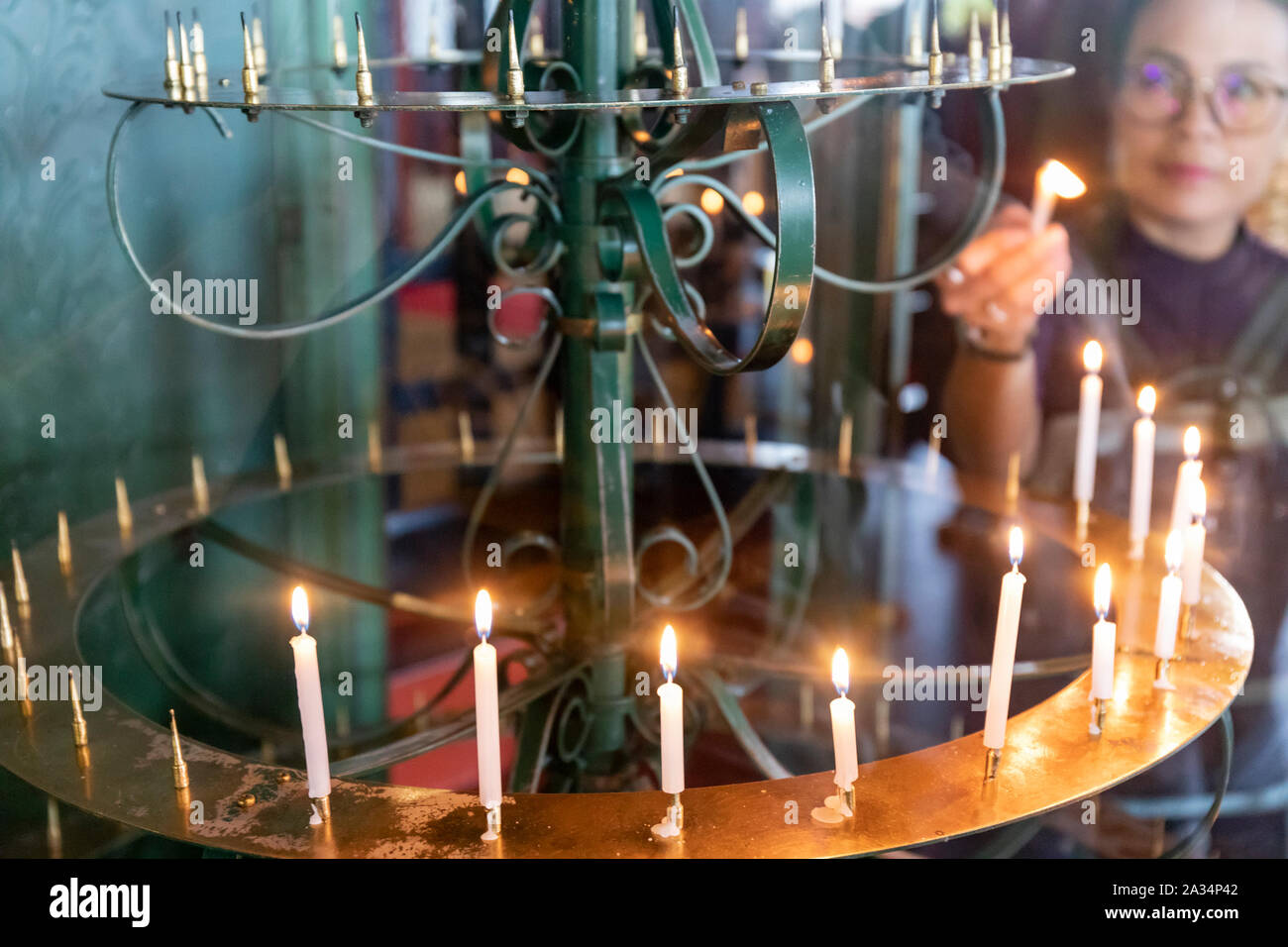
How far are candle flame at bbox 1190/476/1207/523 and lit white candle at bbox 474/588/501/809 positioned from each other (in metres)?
0.75

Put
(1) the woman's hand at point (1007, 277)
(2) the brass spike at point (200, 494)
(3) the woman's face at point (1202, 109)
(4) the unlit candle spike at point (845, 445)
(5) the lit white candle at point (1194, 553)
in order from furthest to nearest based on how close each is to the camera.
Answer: (1) the woman's hand at point (1007, 277) < (3) the woman's face at point (1202, 109) < (4) the unlit candle spike at point (845, 445) < (2) the brass spike at point (200, 494) < (5) the lit white candle at point (1194, 553)

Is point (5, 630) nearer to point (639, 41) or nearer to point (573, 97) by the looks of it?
point (573, 97)

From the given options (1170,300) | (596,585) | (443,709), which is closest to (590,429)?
(596,585)

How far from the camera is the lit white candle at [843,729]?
1009 mm

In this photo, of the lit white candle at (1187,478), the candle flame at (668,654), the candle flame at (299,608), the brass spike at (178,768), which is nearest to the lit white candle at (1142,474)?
the lit white candle at (1187,478)

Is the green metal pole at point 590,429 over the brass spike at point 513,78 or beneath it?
beneath

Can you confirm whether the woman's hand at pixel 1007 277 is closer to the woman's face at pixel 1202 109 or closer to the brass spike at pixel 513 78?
the woman's face at pixel 1202 109

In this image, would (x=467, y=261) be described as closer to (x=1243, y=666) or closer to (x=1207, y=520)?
(x=1207, y=520)

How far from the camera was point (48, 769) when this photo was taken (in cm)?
111

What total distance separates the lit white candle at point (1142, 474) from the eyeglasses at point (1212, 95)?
875mm

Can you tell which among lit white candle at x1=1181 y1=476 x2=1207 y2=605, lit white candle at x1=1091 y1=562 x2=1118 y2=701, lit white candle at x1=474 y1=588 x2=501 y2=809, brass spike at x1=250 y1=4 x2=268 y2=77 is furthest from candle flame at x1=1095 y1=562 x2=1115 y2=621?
brass spike at x1=250 y1=4 x2=268 y2=77

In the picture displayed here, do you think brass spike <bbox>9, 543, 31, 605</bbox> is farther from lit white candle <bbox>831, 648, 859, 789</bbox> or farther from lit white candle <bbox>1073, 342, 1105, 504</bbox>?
lit white candle <bbox>1073, 342, 1105, 504</bbox>

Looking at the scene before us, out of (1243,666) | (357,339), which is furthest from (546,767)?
(357,339)

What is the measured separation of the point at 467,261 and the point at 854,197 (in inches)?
27.1
